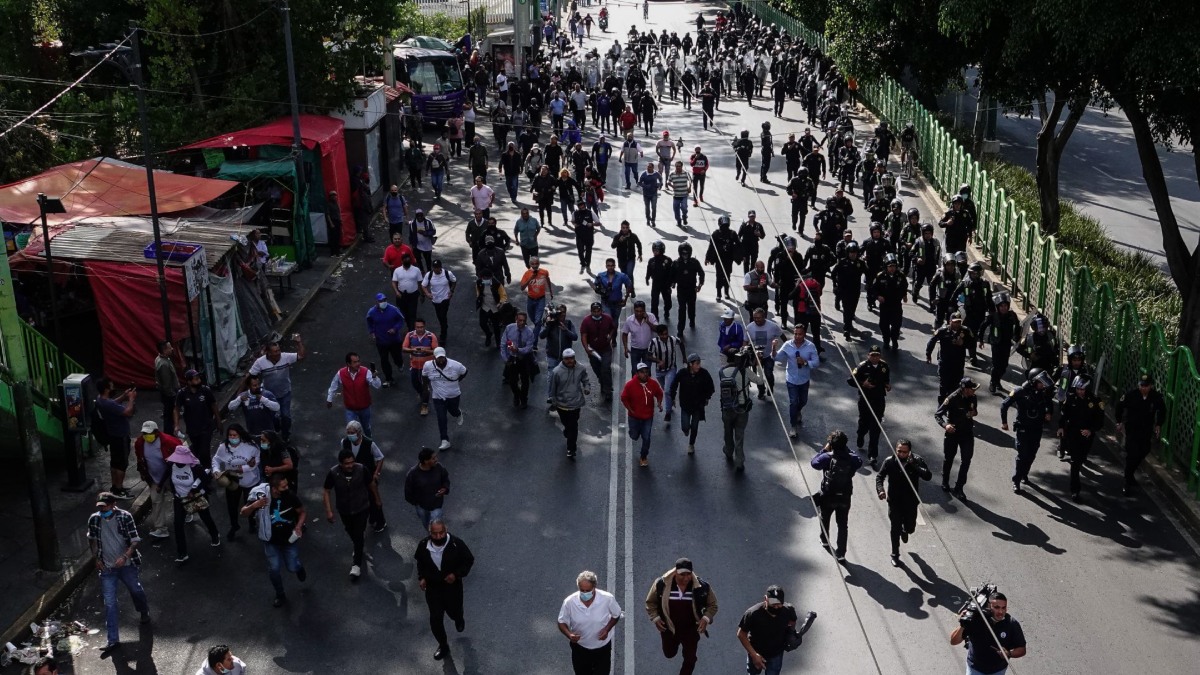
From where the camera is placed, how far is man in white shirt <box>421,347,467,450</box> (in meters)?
14.8

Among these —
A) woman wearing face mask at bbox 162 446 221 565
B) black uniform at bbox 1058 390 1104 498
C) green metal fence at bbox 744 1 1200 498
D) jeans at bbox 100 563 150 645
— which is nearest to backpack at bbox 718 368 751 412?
black uniform at bbox 1058 390 1104 498

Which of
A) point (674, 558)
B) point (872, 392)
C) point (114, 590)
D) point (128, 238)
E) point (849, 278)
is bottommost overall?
point (674, 558)

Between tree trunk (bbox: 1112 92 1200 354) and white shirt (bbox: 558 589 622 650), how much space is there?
10.5 metres

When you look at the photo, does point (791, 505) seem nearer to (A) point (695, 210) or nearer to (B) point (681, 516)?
(B) point (681, 516)

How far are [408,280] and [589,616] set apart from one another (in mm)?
9544

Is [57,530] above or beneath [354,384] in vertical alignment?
beneath

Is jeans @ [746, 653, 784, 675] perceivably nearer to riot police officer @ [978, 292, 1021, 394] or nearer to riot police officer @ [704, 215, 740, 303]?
riot police officer @ [978, 292, 1021, 394]

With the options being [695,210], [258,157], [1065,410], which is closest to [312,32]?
[258,157]

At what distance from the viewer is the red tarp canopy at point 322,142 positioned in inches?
889

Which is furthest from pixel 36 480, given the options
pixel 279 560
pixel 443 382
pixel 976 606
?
pixel 976 606

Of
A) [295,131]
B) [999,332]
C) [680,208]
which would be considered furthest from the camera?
[680,208]

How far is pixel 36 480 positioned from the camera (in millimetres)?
12523

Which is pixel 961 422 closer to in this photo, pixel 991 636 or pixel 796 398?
pixel 796 398

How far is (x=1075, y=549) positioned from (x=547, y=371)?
7.63m
